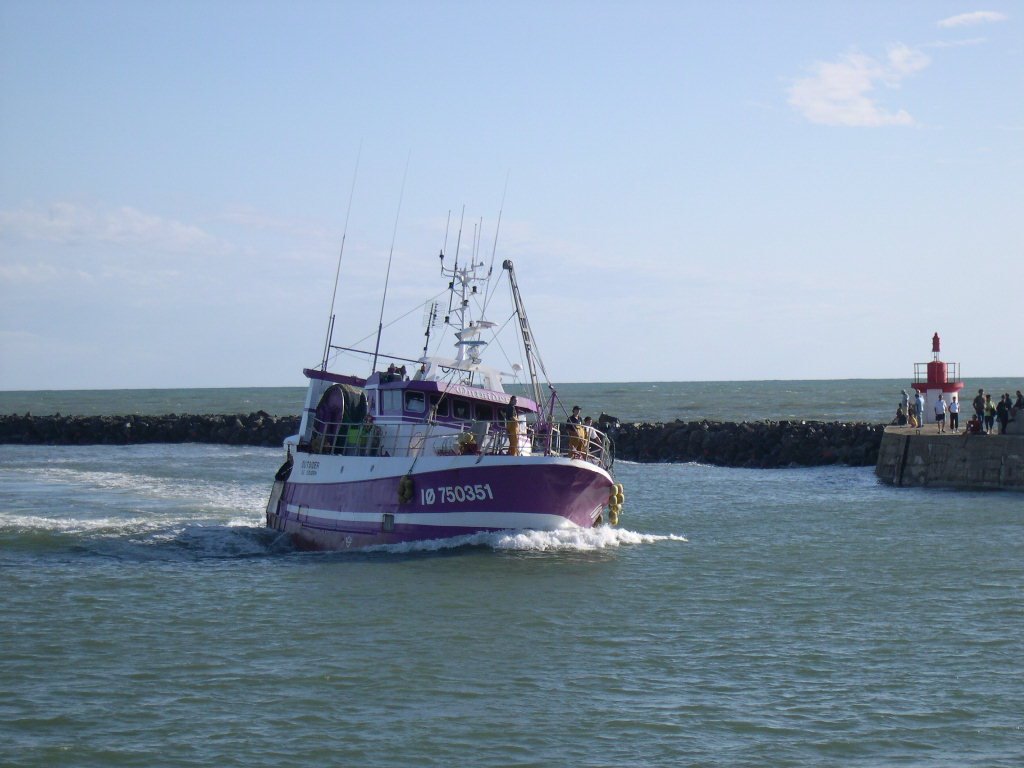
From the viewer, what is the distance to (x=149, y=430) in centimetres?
6306

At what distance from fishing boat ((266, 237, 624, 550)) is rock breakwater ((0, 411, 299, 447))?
36351 mm

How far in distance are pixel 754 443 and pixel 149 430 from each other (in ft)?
111

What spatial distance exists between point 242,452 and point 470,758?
4567 cm

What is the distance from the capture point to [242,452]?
5422cm

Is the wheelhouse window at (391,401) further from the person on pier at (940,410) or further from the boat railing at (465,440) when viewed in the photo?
the person on pier at (940,410)

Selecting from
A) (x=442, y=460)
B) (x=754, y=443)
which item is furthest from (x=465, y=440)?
(x=754, y=443)

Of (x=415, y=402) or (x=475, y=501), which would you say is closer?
(x=475, y=501)

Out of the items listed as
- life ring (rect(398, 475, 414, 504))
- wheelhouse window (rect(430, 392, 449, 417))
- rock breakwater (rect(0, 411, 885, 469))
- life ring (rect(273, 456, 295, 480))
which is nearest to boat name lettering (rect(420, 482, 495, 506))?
life ring (rect(398, 475, 414, 504))

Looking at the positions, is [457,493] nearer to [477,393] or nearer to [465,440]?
[465,440]

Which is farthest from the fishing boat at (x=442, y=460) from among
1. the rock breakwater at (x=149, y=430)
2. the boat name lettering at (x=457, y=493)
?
the rock breakwater at (x=149, y=430)

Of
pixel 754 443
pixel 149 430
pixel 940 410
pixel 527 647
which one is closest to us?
pixel 527 647

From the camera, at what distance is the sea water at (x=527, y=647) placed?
1050cm

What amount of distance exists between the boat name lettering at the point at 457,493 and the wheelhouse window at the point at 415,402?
209 centimetres

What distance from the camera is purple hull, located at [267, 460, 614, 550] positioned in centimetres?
1984
